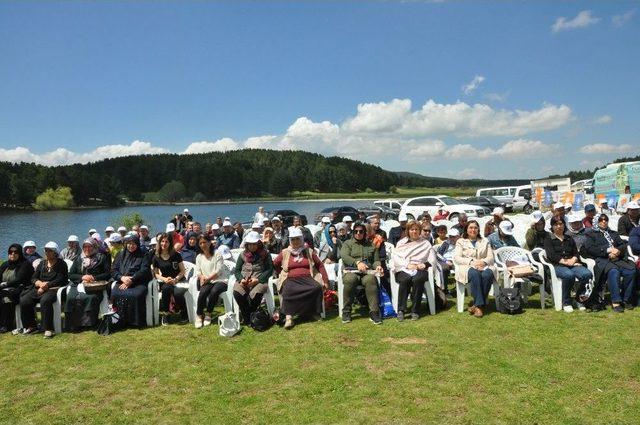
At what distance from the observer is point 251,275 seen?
6.26 metres

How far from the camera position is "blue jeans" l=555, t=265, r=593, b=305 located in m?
5.88

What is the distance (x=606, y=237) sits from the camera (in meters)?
6.23

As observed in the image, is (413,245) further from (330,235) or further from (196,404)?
(196,404)

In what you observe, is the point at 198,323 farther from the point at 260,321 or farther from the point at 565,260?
the point at 565,260

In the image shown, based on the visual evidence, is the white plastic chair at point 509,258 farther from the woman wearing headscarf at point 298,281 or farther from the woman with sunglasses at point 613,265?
the woman wearing headscarf at point 298,281

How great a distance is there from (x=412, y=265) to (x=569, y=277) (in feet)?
6.74

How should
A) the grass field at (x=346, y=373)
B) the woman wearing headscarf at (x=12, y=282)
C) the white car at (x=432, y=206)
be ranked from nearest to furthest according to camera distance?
1. the grass field at (x=346, y=373)
2. the woman wearing headscarf at (x=12, y=282)
3. the white car at (x=432, y=206)

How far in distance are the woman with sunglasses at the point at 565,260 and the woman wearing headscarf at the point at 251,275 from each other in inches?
155

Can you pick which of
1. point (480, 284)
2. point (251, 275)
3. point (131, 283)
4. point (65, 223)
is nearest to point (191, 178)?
point (65, 223)

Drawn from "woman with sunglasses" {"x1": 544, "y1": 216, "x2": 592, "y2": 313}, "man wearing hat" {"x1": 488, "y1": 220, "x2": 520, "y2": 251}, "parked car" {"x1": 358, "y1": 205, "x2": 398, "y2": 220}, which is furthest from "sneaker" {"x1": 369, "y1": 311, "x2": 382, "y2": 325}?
"parked car" {"x1": 358, "y1": 205, "x2": 398, "y2": 220}

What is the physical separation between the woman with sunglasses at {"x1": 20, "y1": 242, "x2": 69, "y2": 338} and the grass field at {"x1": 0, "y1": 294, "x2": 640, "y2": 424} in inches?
11.3

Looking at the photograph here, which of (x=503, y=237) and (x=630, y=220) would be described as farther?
(x=630, y=220)

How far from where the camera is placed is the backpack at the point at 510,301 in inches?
230

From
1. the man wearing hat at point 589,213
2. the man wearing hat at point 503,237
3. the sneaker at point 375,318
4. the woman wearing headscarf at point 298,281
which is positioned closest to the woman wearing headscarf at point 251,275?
the woman wearing headscarf at point 298,281
